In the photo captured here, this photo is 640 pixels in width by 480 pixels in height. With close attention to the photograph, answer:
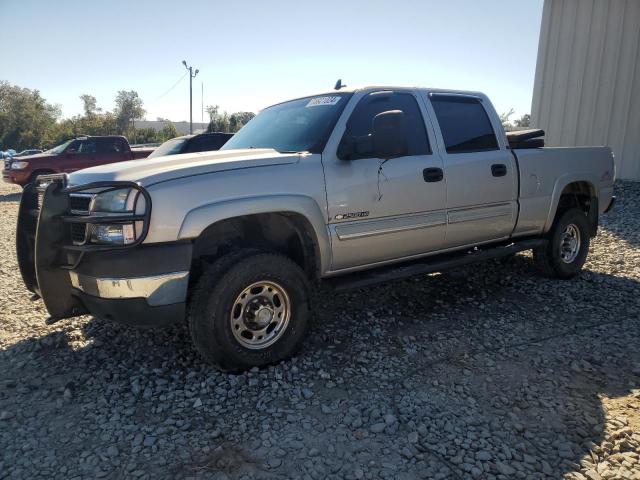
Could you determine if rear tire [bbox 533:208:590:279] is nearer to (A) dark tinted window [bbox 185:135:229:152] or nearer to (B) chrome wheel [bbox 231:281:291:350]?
(B) chrome wheel [bbox 231:281:291:350]

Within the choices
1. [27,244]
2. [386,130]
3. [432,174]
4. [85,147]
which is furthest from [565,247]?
[85,147]

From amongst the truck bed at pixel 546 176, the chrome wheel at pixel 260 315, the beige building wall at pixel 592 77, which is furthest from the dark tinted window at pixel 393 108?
the beige building wall at pixel 592 77

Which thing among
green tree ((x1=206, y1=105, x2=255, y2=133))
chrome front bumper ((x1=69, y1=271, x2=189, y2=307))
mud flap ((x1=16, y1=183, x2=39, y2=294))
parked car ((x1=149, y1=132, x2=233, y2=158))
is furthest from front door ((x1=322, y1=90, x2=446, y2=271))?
green tree ((x1=206, y1=105, x2=255, y2=133))

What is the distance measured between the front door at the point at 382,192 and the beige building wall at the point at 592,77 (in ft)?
35.9

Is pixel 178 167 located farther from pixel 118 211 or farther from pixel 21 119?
pixel 21 119

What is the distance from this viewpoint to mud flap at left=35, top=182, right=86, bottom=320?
9.56 feet

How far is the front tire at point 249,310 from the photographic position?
9.99ft

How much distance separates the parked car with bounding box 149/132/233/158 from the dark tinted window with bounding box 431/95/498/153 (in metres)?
6.83

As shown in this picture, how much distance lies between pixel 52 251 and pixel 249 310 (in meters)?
1.30

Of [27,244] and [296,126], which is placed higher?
[296,126]

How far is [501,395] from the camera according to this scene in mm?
3006

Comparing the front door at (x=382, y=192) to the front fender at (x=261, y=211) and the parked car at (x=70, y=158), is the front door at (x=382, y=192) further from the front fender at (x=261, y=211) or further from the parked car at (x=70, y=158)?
the parked car at (x=70, y=158)

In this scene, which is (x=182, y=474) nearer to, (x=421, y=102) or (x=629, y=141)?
(x=421, y=102)

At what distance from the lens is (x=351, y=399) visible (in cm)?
298
